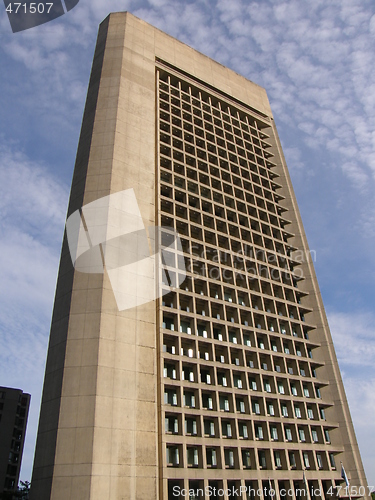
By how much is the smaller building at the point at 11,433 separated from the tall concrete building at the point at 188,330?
7832 cm

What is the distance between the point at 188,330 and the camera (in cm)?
3919

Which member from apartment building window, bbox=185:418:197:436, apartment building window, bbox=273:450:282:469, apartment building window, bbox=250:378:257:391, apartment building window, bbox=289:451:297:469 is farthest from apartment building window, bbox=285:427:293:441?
apartment building window, bbox=185:418:197:436

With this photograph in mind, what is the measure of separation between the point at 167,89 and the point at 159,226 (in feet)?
83.6

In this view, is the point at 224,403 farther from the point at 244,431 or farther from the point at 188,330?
the point at 188,330

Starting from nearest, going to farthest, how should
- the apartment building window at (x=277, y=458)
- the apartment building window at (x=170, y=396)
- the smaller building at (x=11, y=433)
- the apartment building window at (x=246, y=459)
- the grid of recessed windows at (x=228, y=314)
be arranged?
the apartment building window at (x=170, y=396) < the grid of recessed windows at (x=228, y=314) < the apartment building window at (x=246, y=459) < the apartment building window at (x=277, y=458) < the smaller building at (x=11, y=433)

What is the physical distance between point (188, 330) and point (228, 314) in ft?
17.7

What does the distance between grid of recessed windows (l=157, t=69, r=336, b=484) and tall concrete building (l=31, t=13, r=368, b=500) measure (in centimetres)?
17

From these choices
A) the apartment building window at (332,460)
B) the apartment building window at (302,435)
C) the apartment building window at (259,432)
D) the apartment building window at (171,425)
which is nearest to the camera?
the apartment building window at (171,425)

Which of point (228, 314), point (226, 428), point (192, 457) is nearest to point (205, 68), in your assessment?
point (228, 314)

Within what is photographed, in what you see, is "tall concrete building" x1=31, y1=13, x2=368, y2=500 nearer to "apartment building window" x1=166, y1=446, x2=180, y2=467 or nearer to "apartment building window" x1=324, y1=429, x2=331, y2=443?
"apartment building window" x1=166, y1=446, x2=180, y2=467

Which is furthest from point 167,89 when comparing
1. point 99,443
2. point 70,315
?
point 99,443

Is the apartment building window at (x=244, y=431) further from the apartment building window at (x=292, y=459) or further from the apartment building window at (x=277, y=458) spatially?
the apartment building window at (x=292, y=459)

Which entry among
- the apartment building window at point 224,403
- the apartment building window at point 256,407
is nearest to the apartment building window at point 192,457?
the apartment building window at point 224,403

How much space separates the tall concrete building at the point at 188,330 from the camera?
30203 millimetres
